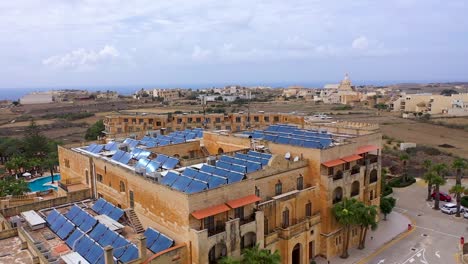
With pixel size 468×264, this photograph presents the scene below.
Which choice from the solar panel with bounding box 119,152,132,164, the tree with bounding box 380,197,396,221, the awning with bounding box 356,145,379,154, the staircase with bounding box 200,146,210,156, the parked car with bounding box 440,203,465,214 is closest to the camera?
the solar panel with bounding box 119,152,132,164

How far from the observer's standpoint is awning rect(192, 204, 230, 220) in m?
29.0

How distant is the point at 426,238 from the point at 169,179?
32800mm

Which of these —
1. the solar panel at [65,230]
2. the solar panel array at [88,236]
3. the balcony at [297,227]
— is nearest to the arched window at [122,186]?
the solar panel array at [88,236]

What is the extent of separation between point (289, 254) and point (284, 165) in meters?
8.89

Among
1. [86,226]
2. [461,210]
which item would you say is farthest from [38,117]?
[461,210]

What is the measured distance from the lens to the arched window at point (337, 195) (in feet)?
136

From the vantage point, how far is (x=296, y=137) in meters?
46.6

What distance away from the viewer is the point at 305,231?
1507 inches

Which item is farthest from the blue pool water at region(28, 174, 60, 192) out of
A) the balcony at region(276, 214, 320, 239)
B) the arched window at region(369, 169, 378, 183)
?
the arched window at region(369, 169, 378, 183)

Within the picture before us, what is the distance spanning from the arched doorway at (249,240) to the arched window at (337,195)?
12601 mm

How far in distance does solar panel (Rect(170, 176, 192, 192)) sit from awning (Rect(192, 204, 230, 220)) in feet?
9.27

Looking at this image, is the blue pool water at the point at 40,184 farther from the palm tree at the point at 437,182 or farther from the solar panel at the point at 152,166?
the palm tree at the point at 437,182

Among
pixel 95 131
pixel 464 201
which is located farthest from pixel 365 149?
pixel 95 131

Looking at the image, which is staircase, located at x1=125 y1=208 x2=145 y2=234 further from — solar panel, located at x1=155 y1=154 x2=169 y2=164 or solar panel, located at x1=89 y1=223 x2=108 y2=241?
solar panel, located at x1=155 y1=154 x2=169 y2=164
